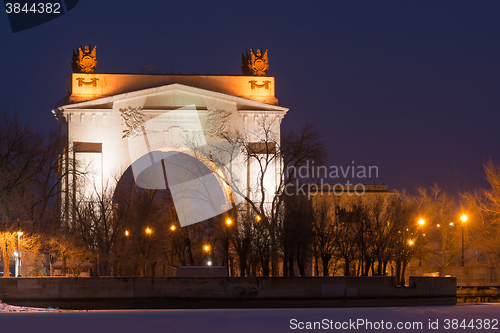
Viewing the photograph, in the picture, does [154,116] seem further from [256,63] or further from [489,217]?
[489,217]

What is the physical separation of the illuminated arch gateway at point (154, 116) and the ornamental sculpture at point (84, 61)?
444 millimetres

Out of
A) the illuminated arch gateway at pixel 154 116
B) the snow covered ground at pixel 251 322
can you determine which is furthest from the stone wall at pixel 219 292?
the illuminated arch gateway at pixel 154 116

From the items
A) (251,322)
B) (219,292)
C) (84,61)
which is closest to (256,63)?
(84,61)

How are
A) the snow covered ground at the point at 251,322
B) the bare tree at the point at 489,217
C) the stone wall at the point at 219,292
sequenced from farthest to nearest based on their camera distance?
the bare tree at the point at 489,217, the stone wall at the point at 219,292, the snow covered ground at the point at 251,322

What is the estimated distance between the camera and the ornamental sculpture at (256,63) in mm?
52156

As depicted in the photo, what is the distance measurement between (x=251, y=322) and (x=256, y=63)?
122 ft

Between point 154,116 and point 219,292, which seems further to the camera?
point 154,116

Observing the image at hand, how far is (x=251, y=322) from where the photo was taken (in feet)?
54.9

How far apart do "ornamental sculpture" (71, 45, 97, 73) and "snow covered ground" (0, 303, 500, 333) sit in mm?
34972

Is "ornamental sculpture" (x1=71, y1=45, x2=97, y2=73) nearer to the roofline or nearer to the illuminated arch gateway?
the illuminated arch gateway

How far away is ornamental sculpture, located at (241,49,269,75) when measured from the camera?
52.2 m

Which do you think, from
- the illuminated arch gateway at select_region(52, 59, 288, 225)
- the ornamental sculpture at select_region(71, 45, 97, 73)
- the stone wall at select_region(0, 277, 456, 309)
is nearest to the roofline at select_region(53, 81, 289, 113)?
the illuminated arch gateway at select_region(52, 59, 288, 225)

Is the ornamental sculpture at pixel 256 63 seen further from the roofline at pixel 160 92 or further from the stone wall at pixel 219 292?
the stone wall at pixel 219 292

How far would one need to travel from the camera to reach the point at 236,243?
39.3m
